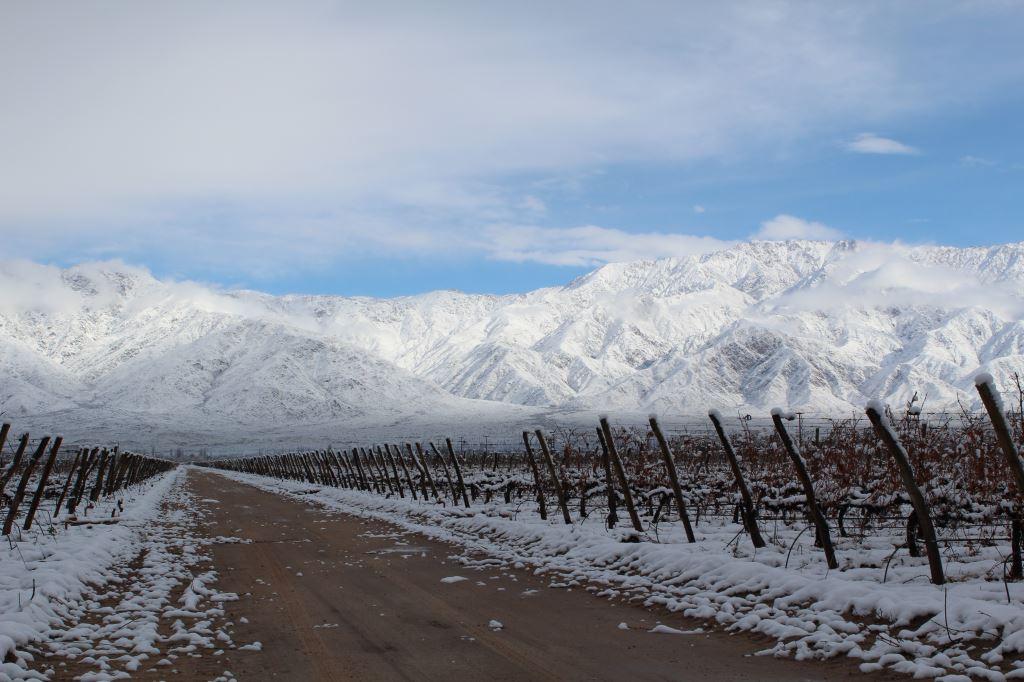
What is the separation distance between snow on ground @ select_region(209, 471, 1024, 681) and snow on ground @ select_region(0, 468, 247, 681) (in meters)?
4.49

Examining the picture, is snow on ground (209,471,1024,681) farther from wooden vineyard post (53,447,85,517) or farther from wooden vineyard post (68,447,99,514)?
wooden vineyard post (68,447,99,514)

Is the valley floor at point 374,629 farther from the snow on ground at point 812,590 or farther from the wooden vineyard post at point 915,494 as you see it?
the wooden vineyard post at point 915,494

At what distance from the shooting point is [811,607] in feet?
27.5

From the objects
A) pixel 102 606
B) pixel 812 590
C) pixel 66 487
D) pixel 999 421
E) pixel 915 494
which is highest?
pixel 999 421

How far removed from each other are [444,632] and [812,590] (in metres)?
3.84

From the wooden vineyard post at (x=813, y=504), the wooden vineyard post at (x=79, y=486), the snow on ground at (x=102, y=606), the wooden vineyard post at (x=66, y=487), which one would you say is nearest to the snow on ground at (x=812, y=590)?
the wooden vineyard post at (x=813, y=504)

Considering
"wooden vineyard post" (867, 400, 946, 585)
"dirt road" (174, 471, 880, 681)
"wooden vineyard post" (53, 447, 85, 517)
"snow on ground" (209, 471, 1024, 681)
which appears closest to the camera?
"snow on ground" (209, 471, 1024, 681)

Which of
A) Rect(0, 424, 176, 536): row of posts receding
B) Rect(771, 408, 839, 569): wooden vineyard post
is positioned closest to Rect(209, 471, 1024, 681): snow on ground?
Rect(771, 408, 839, 569): wooden vineyard post

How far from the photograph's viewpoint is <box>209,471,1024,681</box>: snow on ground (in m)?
6.80

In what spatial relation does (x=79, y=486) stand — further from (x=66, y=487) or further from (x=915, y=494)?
(x=915, y=494)

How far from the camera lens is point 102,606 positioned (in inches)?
403

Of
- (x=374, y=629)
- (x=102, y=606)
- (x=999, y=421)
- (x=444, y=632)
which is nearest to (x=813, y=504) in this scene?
(x=999, y=421)

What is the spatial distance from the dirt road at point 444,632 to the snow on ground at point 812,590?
15.8 inches

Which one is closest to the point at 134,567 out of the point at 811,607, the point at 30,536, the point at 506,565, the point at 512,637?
the point at 30,536
